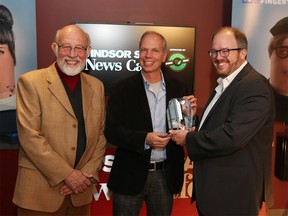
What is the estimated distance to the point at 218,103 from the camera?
70.8 inches

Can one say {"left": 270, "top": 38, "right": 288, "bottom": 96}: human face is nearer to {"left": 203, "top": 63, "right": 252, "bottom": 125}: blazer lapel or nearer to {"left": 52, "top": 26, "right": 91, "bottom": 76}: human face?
{"left": 203, "top": 63, "right": 252, "bottom": 125}: blazer lapel

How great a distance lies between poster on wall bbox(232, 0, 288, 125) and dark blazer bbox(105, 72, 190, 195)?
1427mm

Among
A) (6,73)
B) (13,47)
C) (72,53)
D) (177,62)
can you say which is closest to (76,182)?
(72,53)

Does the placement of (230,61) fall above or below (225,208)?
above

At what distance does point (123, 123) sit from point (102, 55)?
1200 millimetres

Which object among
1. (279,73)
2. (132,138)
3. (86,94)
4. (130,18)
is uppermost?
(130,18)

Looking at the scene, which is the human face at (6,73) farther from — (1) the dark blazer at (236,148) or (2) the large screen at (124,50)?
(1) the dark blazer at (236,148)

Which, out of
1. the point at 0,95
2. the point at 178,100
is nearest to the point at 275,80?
the point at 178,100

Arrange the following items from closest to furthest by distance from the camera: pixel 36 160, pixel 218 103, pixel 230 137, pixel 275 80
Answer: pixel 230 137 < pixel 218 103 < pixel 36 160 < pixel 275 80

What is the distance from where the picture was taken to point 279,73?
10.6 feet

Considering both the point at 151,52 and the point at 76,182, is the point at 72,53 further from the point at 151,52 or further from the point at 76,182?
the point at 76,182

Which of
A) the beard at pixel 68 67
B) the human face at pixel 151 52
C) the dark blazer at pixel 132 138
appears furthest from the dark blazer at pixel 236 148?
the beard at pixel 68 67

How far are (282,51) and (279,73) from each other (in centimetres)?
22

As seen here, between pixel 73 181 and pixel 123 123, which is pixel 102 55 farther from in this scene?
pixel 73 181
